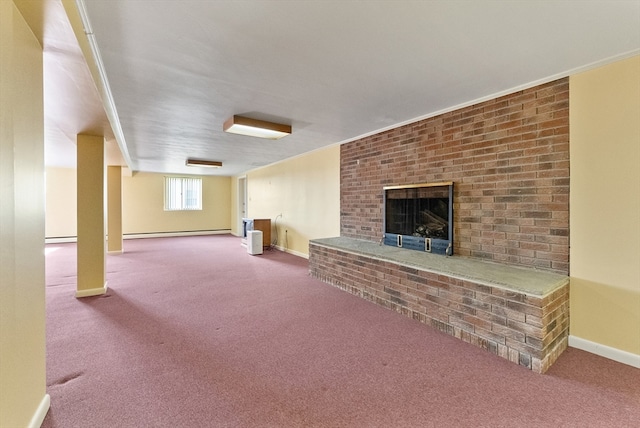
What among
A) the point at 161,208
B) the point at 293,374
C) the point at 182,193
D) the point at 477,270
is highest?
the point at 182,193

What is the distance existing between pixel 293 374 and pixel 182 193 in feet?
31.9

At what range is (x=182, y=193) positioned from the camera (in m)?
10.1

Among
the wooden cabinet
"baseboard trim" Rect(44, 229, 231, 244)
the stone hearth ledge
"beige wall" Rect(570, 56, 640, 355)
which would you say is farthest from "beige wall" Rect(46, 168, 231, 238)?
"beige wall" Rect(570, 56, 640, 355)

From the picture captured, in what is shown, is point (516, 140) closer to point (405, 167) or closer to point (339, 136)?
point (405, 167)

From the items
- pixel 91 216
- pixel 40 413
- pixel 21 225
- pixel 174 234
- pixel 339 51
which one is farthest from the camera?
pixel 174 234

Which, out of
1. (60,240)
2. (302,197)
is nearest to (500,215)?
(302,197)

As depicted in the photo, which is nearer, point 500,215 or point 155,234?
point 500,215

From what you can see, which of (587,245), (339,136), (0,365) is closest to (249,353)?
(0,365)

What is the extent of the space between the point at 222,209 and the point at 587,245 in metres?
10.5

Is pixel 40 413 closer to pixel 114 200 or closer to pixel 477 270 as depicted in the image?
pixel 477 270

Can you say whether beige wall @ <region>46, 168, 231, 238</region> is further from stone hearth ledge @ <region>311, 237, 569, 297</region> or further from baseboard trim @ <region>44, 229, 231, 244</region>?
stone hearth ledge @ <region>311, 237, 569, 297</region>

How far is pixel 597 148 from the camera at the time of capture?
227 cm

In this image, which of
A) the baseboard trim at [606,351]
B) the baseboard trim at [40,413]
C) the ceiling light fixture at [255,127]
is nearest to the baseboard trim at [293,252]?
the ceiling light fixture at [255,127]

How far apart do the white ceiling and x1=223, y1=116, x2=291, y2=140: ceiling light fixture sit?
0.47ft
